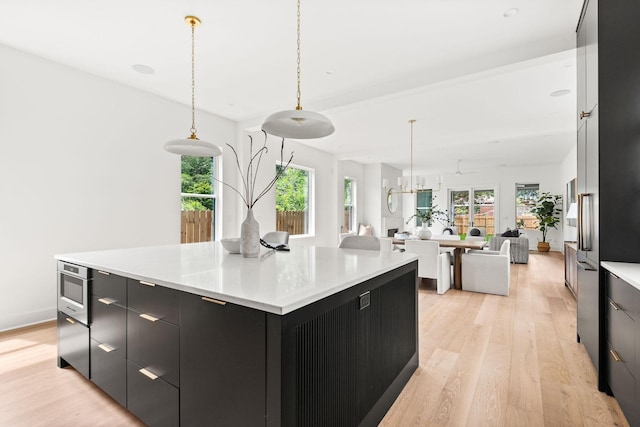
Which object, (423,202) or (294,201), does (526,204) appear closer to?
(423,202)

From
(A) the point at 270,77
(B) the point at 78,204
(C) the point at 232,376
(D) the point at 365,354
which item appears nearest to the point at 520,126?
(A) the point at 270,77

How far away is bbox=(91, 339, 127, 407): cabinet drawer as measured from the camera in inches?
68.4

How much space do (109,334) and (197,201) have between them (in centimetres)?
332

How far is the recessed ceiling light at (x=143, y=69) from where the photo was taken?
11.5ft

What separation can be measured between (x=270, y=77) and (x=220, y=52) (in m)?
0.71

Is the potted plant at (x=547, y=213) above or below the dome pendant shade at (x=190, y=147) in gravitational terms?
below

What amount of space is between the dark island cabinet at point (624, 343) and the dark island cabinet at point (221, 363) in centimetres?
175

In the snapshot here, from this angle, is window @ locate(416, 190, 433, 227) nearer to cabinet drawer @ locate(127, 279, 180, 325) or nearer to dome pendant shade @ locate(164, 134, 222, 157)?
dome pendant shade @ locate(164, 134, 222, 157)

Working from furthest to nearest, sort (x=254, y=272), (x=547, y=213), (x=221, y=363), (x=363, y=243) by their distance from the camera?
(x=547, y=213), (x=363, y=243), (x=254, y=272), (x=221, y=363)

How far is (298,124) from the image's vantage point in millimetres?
1943

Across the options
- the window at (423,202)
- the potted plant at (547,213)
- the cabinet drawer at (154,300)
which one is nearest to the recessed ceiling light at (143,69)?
the cabinet drawer at (154,300)

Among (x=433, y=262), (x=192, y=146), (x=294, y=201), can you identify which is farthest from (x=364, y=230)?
(x=192, y=146)

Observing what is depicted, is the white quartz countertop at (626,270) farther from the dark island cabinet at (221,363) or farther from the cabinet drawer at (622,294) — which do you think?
the dark island cabinet at (221,363)

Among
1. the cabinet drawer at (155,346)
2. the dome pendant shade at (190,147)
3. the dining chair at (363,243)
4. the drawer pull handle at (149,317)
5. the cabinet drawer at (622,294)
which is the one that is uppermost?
the dome pendant shade at (190,147)
